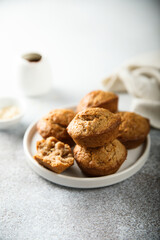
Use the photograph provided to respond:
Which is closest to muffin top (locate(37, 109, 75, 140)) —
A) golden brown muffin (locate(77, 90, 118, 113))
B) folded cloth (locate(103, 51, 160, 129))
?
golden brown muffin (locate(77, 90, 118, 113))

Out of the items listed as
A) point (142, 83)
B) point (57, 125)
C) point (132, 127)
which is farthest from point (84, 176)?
point (142, 83)

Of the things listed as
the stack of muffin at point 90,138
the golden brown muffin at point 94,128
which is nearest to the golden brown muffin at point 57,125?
the stack of muffin at point 90,138

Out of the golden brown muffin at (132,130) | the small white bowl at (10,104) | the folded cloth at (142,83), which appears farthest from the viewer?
the folded cloth at (142,83)

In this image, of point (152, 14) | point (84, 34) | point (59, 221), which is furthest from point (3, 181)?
point (152, 14)

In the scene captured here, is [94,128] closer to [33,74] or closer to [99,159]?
[99,159]

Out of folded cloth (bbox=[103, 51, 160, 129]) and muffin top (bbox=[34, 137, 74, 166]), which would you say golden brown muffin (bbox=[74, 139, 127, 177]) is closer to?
muffin top (bbox=[34, 137, 74, 166])

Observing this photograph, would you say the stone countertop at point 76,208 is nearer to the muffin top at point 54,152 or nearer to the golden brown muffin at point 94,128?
the muffin top at point 54,152
